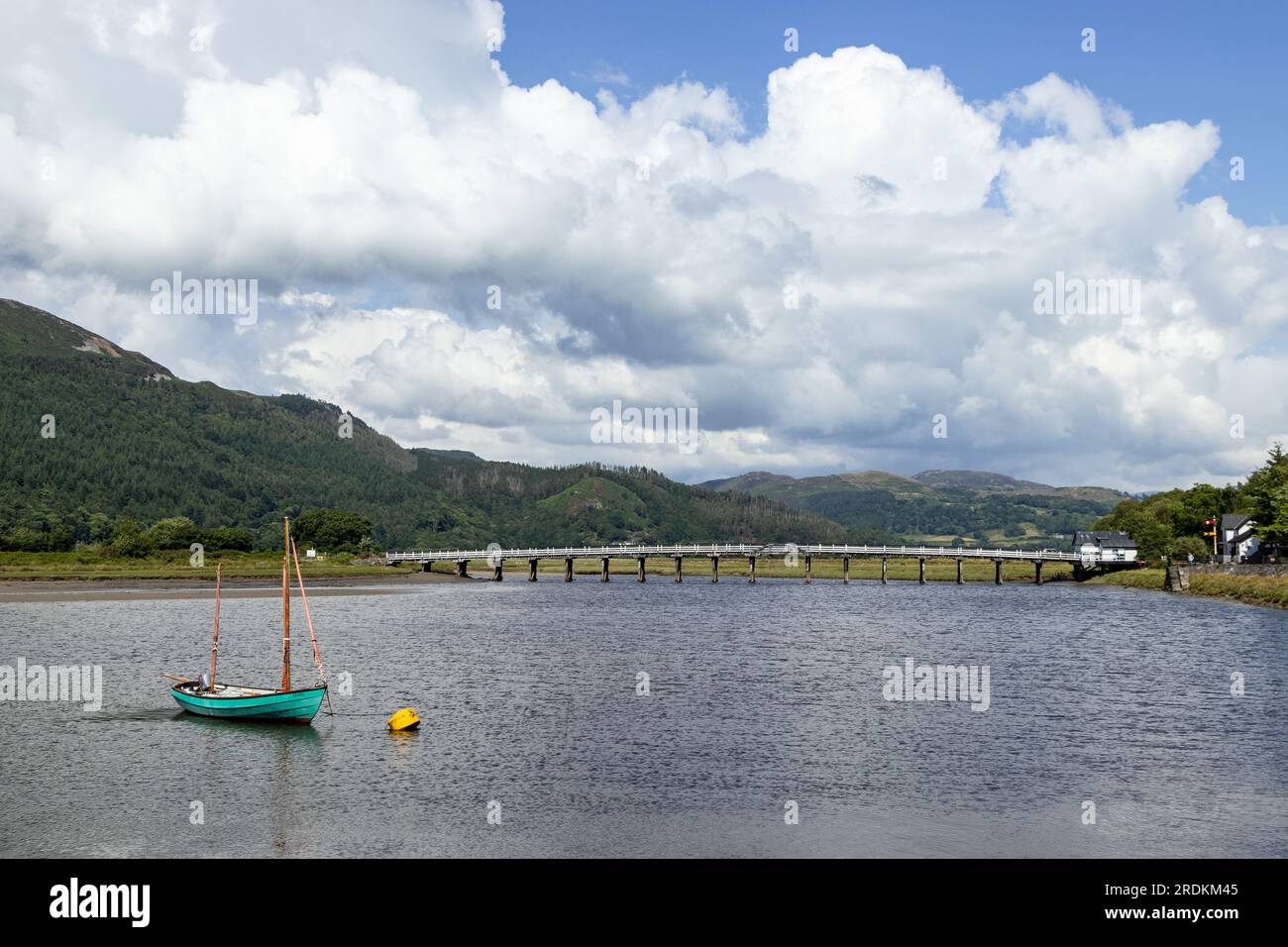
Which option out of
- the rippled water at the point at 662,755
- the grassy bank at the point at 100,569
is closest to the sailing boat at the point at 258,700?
the rippled water at the point at 662,755

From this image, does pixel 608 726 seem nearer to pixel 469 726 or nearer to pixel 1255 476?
pixel 469 726

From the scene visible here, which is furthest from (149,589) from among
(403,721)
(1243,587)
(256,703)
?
(1243,587)

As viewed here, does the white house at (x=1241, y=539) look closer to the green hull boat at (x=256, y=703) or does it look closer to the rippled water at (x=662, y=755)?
the rippled water at (x=662, y=755)

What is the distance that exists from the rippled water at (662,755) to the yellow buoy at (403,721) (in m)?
1.32

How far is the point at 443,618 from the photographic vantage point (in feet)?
403

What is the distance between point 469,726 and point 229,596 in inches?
4301

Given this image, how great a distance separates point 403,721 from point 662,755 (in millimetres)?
12870

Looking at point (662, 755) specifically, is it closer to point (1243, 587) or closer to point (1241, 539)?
point (1243, 587)

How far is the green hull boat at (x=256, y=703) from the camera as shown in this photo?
53.2 m

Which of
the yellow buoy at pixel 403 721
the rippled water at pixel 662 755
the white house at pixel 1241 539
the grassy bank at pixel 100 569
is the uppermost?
the white house at pixel 1241 539

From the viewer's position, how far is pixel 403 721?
51.4m
